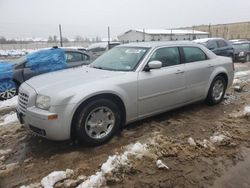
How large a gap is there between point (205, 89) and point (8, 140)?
167 inches

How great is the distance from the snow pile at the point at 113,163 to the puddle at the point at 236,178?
1129 mm

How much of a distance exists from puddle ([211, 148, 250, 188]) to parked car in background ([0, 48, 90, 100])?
6.78 m

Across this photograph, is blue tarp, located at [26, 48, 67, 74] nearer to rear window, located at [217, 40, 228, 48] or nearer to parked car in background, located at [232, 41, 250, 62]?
rear window, located at [217, 40, 228, 48]

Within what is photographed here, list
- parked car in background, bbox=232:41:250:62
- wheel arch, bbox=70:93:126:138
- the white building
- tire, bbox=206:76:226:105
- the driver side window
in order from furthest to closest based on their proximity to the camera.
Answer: the white building → parked car in background, bbox=232:41:250:62 → tire, bbox=206:76:226:105 → the driver side window → wheel arch, bbox=70:93:126:138

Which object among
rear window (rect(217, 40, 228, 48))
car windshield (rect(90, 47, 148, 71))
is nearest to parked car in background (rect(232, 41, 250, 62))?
rear window (rect(217, 40, 228, 48))

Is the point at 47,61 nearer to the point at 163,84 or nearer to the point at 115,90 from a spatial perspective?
the point at 163,84

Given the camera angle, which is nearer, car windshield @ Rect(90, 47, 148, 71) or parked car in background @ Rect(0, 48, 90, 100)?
car windshield @ Rect(90, 47, 148, 71)

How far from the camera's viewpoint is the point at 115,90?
165 inches

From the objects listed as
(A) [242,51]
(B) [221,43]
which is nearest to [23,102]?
(B) [221,43]

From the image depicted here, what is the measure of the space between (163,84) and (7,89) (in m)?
5.33

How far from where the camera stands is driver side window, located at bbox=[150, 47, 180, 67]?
197 inches

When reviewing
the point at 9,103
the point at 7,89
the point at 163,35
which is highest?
the point at 163,35

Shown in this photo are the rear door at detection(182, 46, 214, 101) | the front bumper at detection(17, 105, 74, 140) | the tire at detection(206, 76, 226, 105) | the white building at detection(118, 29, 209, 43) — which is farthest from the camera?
the white building at detection(118, 29, 209, 43)

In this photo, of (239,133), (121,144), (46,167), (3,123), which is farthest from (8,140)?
(239,133)
